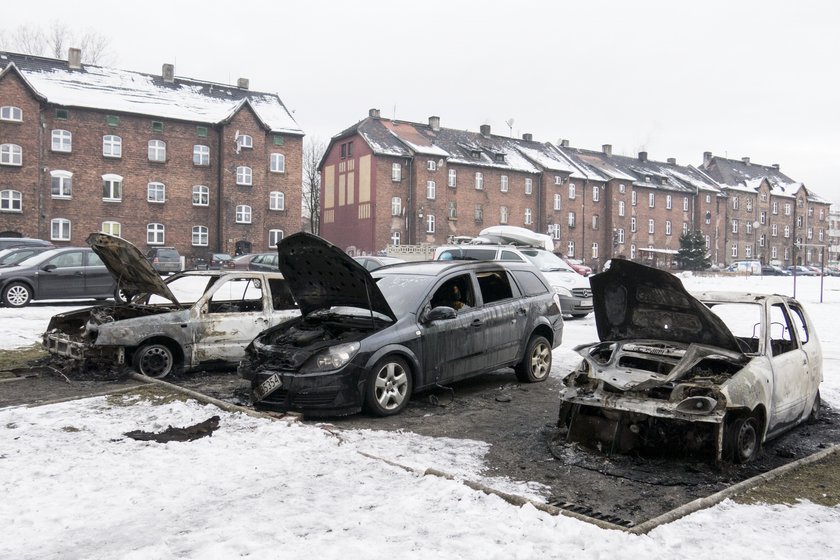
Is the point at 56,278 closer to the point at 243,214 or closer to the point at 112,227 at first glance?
the point at 112,227

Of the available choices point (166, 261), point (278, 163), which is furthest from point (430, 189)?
point (166, 261)

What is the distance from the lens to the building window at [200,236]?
1748 inches

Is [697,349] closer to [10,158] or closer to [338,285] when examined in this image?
[338,285]

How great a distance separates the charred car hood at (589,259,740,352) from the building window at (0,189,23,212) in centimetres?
4053

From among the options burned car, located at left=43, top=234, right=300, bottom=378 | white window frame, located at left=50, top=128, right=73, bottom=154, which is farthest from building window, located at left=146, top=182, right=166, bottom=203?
burned car, located at left=43, top=234, right=300, bottom=378

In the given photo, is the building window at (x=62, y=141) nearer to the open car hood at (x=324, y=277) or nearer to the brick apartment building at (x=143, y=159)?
the brick apartment building at (x=143, y=159)

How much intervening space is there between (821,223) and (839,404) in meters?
99.3

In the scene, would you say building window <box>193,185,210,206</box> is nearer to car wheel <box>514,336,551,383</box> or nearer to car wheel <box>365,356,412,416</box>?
car wheel <box>514,336,551,383</box>

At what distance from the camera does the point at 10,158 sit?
127 ft

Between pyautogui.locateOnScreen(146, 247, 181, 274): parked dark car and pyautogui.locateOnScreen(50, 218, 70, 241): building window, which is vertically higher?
pyautogui.locateOnScreen(50, 218, 70, 241): building window

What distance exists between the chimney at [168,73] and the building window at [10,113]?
33.0 feet

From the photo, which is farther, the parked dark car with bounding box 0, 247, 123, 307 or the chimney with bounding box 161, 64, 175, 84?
the chimney with bounding box 161, 64, 175, 84

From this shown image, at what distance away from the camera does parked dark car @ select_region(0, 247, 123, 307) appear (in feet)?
54.7

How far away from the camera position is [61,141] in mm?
40344
